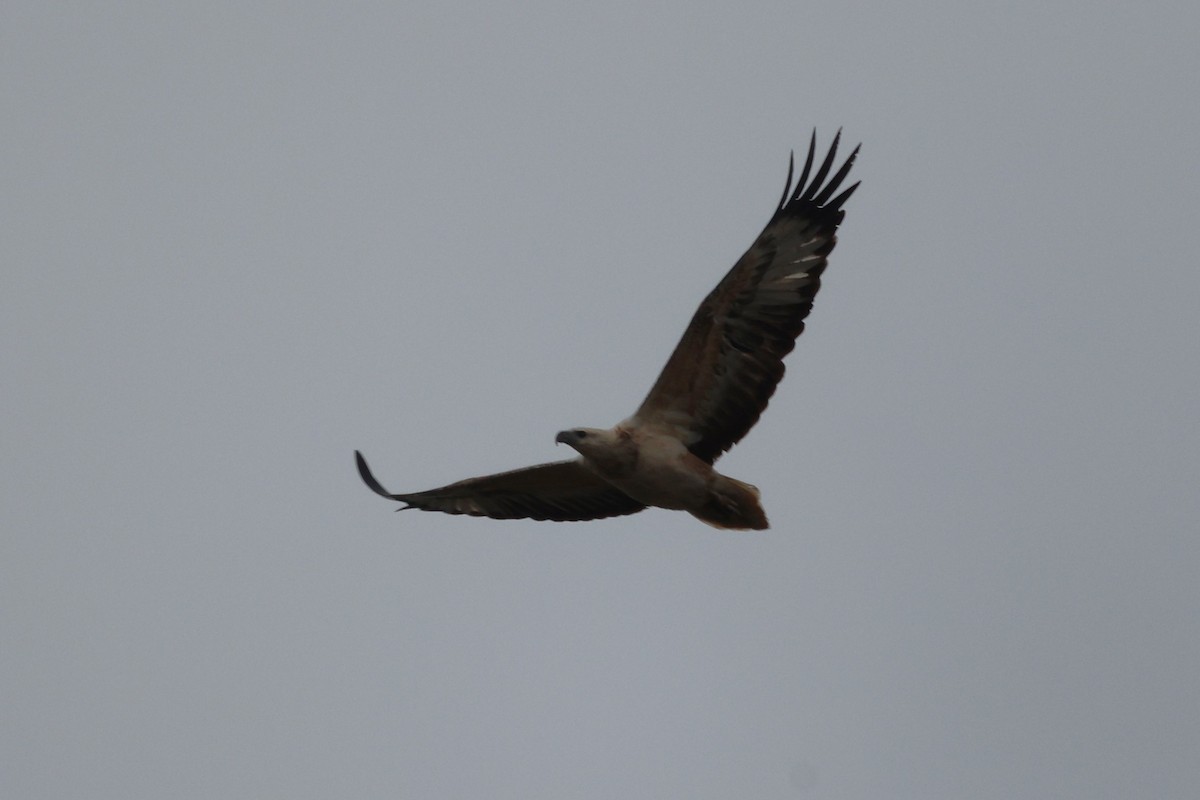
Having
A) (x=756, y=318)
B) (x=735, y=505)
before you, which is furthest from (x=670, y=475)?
(x=756, y=318)

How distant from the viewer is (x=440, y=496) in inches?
632

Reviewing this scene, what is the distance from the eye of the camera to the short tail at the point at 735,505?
14.5 m

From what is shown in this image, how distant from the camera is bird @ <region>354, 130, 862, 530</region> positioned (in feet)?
47.6

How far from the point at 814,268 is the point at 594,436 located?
1.95 meters

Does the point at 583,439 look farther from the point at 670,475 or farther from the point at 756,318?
the point at 756,318

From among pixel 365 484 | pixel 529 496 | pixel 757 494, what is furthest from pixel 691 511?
pixel 365 484

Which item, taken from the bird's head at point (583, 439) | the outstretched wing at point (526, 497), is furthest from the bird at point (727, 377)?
the outstretched wing at point (526, 497)

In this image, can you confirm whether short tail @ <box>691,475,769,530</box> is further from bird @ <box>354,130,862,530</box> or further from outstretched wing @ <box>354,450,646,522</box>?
outstretched wing @ <box>354,450,646,522</box>

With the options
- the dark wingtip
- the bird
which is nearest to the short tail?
the bird

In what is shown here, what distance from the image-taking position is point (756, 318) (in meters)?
14.6

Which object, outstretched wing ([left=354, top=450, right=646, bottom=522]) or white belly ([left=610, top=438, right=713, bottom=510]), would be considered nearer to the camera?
white belly ([left=610, top=438, right=713, bottom=510])

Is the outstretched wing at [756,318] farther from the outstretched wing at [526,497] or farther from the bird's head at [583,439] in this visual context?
the outstretched wing at [526,497]

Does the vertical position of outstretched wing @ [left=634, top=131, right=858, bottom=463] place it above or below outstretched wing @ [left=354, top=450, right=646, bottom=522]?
above

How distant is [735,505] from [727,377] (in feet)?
3.01
